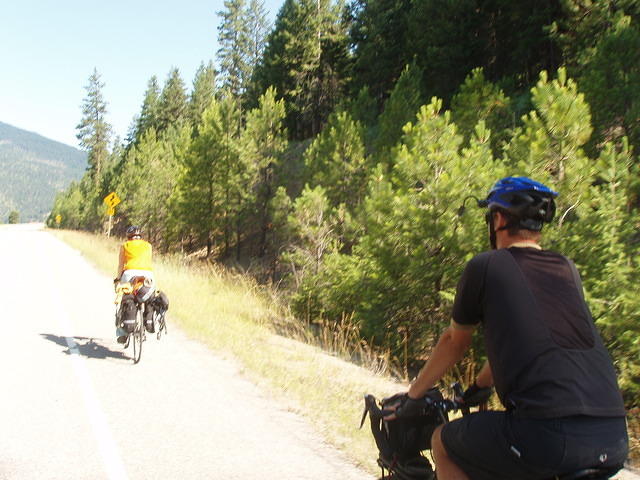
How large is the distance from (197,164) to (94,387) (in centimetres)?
3161

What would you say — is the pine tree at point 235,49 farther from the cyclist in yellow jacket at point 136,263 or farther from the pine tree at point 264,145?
the cyclist in yellow jacket at point 136,263

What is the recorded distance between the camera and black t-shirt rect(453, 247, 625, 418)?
198 centimetres

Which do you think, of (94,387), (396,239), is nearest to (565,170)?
(396,239)

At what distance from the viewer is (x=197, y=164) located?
121 feet

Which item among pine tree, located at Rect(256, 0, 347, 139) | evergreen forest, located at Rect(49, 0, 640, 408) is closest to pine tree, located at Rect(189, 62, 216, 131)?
evergreen forest, located at Rect(49, 0, 640, 408)

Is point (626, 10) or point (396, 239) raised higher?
point (626, 10)

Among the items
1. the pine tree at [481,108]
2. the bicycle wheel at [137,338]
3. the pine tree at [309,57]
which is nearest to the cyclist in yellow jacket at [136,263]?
the bicycle wheel at [137,338]

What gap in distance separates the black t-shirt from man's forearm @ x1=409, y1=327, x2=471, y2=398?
160mm

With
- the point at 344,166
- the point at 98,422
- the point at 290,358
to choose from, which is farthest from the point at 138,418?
the point at 344,166

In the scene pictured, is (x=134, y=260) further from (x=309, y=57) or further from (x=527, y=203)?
(x=309, y=57)

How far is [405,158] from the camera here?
480 inches

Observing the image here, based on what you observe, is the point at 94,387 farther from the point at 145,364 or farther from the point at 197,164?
the point at 197,164

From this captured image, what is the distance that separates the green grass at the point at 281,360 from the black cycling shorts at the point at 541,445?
2598mm

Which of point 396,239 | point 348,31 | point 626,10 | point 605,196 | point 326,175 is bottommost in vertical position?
point 396,239
